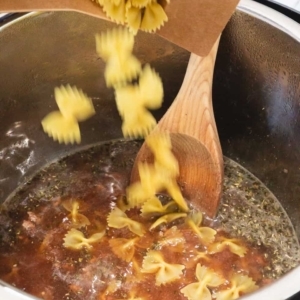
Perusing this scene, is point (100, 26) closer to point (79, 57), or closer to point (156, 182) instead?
point (79, 57)

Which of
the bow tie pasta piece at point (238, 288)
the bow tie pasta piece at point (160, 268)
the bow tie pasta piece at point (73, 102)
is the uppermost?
the bow tie pasta piece at point (73, 102)

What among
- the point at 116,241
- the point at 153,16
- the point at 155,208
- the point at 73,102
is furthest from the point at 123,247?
the point at 153,16

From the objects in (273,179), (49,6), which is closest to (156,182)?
(273,179)

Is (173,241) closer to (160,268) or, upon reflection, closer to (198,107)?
(160,268)

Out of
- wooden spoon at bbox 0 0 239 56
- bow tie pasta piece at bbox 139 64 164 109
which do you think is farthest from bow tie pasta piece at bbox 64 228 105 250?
wooden spoon at bbox 0 0 239 56

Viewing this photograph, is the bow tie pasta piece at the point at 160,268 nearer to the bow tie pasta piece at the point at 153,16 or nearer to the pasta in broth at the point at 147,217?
the pasta in broth at the point at 147,217

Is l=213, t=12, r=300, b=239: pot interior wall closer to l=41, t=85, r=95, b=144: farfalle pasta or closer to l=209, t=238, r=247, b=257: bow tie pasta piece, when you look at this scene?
l=209, t=238, r=247, b=257: bow tie pasta piece

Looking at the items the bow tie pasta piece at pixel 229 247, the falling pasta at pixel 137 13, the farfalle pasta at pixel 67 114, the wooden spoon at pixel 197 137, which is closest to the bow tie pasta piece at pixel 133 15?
the falling pasta at pixel 137 13
